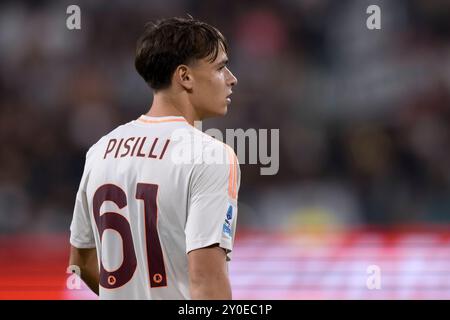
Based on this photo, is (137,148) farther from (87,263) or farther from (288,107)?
(288,107)

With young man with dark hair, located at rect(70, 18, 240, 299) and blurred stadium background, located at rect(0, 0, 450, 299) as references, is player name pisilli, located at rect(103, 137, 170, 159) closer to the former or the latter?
young man with dark hair, located at rect(70, 18, 240, 299)

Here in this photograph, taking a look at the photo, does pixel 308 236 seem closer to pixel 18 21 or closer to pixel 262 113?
pixel 262 113

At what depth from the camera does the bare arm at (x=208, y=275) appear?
189 centimetres

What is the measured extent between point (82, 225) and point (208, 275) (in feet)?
1.85

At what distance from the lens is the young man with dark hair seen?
6.47 ft

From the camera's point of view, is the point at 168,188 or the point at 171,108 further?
the point at 171,108

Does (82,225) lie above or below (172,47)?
below

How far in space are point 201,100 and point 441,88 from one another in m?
6.01

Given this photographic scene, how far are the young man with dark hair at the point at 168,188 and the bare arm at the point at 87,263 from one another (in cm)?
8

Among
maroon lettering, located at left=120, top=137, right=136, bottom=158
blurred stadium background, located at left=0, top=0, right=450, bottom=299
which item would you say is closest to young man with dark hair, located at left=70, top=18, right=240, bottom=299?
maroon lettering, located at left=120, top=137, right=136, bottom=158

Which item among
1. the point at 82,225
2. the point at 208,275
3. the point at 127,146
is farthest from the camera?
the point at 82,225

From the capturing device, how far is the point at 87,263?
2385 millimetres

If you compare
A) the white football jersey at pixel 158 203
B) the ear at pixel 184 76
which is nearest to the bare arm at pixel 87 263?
the white football jersey at pixel 158 203

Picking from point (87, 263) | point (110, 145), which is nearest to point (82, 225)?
point (87, 263)
